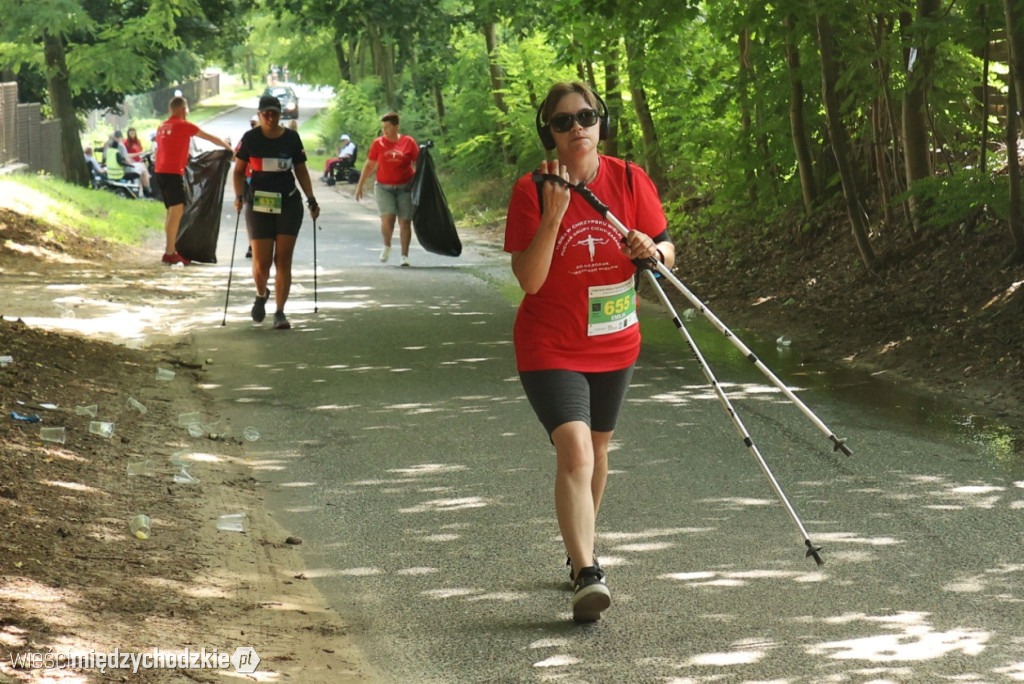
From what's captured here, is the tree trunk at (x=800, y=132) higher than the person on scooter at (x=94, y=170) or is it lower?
higher

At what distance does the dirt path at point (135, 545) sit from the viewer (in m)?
4.81

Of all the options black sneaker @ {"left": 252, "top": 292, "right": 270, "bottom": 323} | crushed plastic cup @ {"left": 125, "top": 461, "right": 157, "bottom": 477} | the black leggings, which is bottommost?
black sneaker @ {"left": 252, "top": 292, "right": 270, "bottom": 323}

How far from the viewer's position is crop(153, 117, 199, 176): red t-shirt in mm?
19156

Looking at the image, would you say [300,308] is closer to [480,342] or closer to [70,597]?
[480,342]

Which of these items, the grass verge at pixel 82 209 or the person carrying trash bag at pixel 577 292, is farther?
the grass verge at pixel 82 209

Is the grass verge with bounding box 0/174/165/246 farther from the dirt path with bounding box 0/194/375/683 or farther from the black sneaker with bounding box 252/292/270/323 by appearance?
the dirt path with bounding box 0/194/375/683

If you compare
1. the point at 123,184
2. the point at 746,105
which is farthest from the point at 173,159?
the point at 123,184

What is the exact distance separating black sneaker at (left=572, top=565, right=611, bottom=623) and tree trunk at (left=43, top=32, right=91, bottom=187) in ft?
92.5

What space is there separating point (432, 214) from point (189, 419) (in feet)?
30.7

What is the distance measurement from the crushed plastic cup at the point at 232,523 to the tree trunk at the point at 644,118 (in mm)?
11917

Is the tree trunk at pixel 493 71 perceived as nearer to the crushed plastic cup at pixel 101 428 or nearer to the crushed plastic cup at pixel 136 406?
the crushed plastic cup at pixel 136 406

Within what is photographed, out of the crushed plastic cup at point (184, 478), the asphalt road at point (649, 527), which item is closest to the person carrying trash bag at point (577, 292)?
the asphalt road at point (649, 527)

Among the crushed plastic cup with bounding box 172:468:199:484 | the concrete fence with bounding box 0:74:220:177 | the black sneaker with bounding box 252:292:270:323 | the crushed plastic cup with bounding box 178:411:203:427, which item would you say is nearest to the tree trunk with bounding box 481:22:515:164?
the concrete fence with bounding box 0:74:220:177

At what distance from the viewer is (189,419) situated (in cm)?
898
